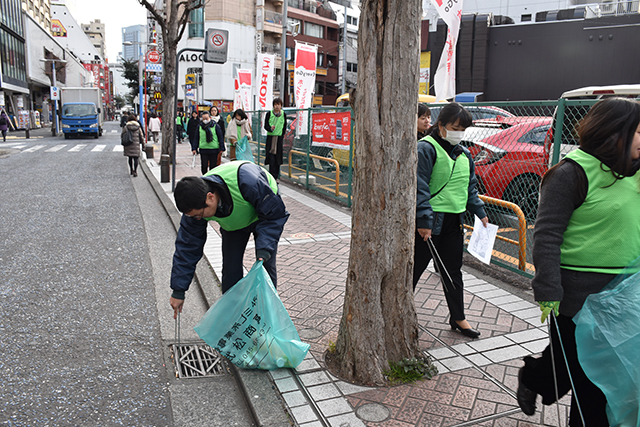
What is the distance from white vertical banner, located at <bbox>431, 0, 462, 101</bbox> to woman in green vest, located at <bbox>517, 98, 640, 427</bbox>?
19.2 feet

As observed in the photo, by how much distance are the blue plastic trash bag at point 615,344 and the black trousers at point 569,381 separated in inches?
5.4

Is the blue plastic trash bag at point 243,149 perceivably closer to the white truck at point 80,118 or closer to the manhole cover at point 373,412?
the manhole cover at point 373,412

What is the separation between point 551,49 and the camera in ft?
63.7

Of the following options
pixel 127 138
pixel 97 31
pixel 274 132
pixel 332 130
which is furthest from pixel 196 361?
pixel 97 31

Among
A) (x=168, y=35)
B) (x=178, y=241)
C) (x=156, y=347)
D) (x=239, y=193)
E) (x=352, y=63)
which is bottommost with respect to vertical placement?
(x=156, y=347)

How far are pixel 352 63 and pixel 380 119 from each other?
183ft

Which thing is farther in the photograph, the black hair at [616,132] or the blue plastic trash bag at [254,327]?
the blue plastic trash bag at [254,327]

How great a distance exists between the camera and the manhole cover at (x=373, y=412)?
2.65m

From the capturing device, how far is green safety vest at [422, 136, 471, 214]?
351cm

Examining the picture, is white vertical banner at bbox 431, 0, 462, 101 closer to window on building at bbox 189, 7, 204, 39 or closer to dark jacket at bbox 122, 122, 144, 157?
dark jacket at bbox 122, 122, 144, 157

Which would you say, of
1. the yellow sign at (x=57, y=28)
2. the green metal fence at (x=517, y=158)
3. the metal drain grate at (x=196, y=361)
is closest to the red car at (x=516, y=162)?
the green metal fence at (x=517, y=158)

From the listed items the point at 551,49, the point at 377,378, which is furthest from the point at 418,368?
the point at 551,49

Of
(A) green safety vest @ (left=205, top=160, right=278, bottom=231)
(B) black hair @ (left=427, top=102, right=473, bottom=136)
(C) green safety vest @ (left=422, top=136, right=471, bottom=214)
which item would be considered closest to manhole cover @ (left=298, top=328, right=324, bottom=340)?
(A) green safety vest @ (left=205, top=160, right=278, bottom=231)

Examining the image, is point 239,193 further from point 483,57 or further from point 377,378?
point 483,57
